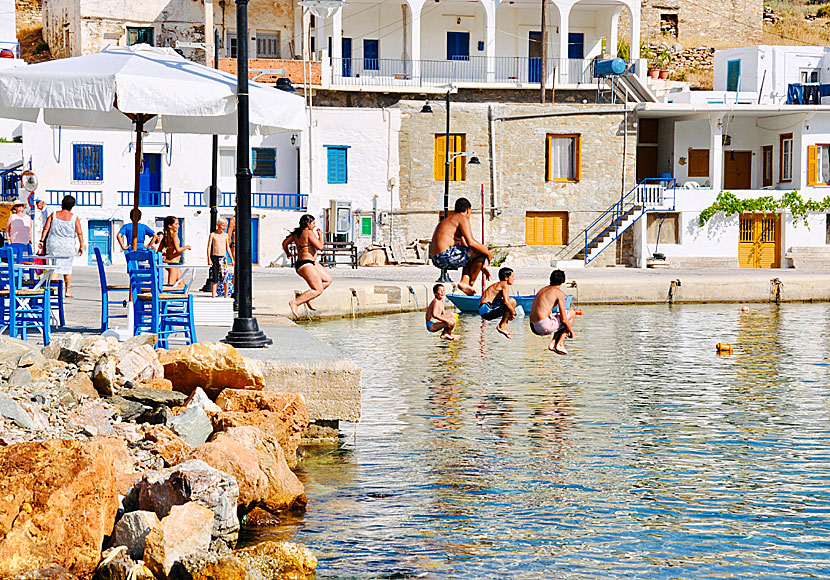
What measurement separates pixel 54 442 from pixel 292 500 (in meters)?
2.13

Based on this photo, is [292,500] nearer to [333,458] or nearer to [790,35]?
[333,458]

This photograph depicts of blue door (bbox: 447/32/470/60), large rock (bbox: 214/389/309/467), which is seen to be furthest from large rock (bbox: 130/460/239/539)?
blue door (bbox: 447/32/470/60)

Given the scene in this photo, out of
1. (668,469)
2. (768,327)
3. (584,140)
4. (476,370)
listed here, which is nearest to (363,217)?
(584,140)

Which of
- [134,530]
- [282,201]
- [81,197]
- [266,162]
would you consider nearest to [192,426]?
[134,530]

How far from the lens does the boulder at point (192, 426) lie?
29.4 ft

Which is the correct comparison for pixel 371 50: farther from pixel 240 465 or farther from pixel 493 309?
pixel 240 465

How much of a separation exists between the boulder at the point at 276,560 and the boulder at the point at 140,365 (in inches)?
124

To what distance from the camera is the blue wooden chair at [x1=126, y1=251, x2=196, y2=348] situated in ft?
36.9

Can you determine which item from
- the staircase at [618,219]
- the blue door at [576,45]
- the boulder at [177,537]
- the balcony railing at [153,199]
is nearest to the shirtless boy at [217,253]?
the boulder at [177,537]

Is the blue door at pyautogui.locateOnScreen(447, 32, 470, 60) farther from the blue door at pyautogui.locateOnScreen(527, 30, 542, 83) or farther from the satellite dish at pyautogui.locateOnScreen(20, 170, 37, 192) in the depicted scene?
the satellite dish at pyautogui.locateOnScreen(20, 170, 37, 192)

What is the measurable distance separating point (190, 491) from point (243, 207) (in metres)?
4.71

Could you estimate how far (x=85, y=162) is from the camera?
118ft

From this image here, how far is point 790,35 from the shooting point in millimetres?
61031

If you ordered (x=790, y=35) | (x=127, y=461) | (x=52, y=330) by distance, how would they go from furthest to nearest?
(x=790, y=35) → (x=52, y=330) → (x=127, y=461)
